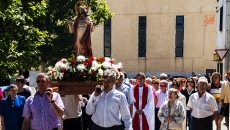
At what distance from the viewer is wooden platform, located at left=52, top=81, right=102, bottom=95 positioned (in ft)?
29.1

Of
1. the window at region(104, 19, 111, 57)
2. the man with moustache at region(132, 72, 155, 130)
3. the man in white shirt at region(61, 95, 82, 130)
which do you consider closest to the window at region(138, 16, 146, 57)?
the window at region(104, 19, 111, 57)

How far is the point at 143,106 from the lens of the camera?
11.0m

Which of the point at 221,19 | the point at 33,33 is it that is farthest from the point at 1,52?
the point at 221,19

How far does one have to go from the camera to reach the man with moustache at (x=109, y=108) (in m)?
6.38

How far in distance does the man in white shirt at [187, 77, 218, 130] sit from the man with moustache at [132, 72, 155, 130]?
1.18 metres

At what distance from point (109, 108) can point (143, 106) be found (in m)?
4.74

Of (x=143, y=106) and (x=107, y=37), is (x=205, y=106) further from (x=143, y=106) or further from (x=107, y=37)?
(x=107, y=37)

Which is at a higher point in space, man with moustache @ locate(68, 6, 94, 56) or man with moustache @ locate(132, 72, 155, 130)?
man with moustache @ locate(68, 6, 94, 56)

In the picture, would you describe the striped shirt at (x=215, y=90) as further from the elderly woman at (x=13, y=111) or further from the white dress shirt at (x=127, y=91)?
the elderly woman at (x=13, y=111)

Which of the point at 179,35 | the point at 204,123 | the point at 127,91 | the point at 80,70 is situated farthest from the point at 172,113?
the point at 179,35

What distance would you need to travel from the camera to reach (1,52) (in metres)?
11.7

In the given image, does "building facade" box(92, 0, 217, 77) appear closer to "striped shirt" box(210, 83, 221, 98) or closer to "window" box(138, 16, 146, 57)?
"window" box(138, 16, 146, 57)

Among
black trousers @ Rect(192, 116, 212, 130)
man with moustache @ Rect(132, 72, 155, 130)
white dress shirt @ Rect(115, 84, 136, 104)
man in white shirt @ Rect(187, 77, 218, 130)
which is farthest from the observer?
man with moustache @ Rect(132, 72, 155, 130)

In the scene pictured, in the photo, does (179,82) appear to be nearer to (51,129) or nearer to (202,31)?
(51,129)
